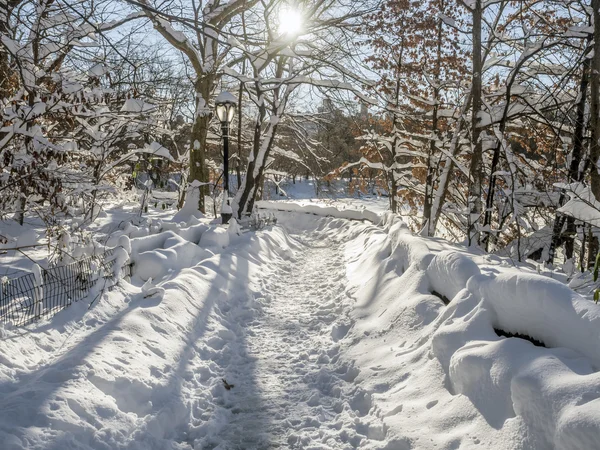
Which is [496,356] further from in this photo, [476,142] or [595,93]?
[476,142]

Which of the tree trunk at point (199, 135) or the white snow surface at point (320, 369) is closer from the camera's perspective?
the white snow surface at point (320, 369)

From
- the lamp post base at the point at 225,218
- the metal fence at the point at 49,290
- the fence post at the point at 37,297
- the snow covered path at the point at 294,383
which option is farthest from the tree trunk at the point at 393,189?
the fence post at the point at 37,297

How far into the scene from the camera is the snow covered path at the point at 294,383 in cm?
330

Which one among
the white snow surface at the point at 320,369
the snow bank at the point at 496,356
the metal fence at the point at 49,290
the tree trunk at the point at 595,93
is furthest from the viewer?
the tree trunk at the point at 595,93

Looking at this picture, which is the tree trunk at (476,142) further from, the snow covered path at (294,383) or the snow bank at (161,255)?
the snow bank at (161,255)

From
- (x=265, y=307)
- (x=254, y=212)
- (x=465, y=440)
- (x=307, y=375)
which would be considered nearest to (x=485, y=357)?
(x=465, y=440)

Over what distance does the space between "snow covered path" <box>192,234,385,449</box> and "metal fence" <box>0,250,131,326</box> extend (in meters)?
1.99

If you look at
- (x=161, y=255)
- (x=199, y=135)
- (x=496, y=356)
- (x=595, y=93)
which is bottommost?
(x=161, y=255)

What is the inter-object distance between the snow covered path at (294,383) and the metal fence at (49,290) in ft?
6.52

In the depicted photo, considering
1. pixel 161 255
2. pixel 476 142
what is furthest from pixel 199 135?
pixel 476 142

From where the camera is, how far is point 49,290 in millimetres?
5016

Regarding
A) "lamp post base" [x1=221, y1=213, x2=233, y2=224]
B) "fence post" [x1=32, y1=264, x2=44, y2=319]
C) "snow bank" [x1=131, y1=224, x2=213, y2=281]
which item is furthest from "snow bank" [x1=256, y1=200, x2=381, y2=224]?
"fence post" [x1=32, y1=264, x2=44, y2=319]

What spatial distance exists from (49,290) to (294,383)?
316 cm

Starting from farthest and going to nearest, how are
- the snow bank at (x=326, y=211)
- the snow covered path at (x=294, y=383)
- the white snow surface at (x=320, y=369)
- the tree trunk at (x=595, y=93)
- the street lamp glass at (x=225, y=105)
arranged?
the snow bank at (x=326, y=211) → the street lamp glass at (x=225, y=105) → the tree trunk at (x=595, y=93) → the snow covered path at (x=294, y=383) → the white snow surface at (x=320, y=369)
